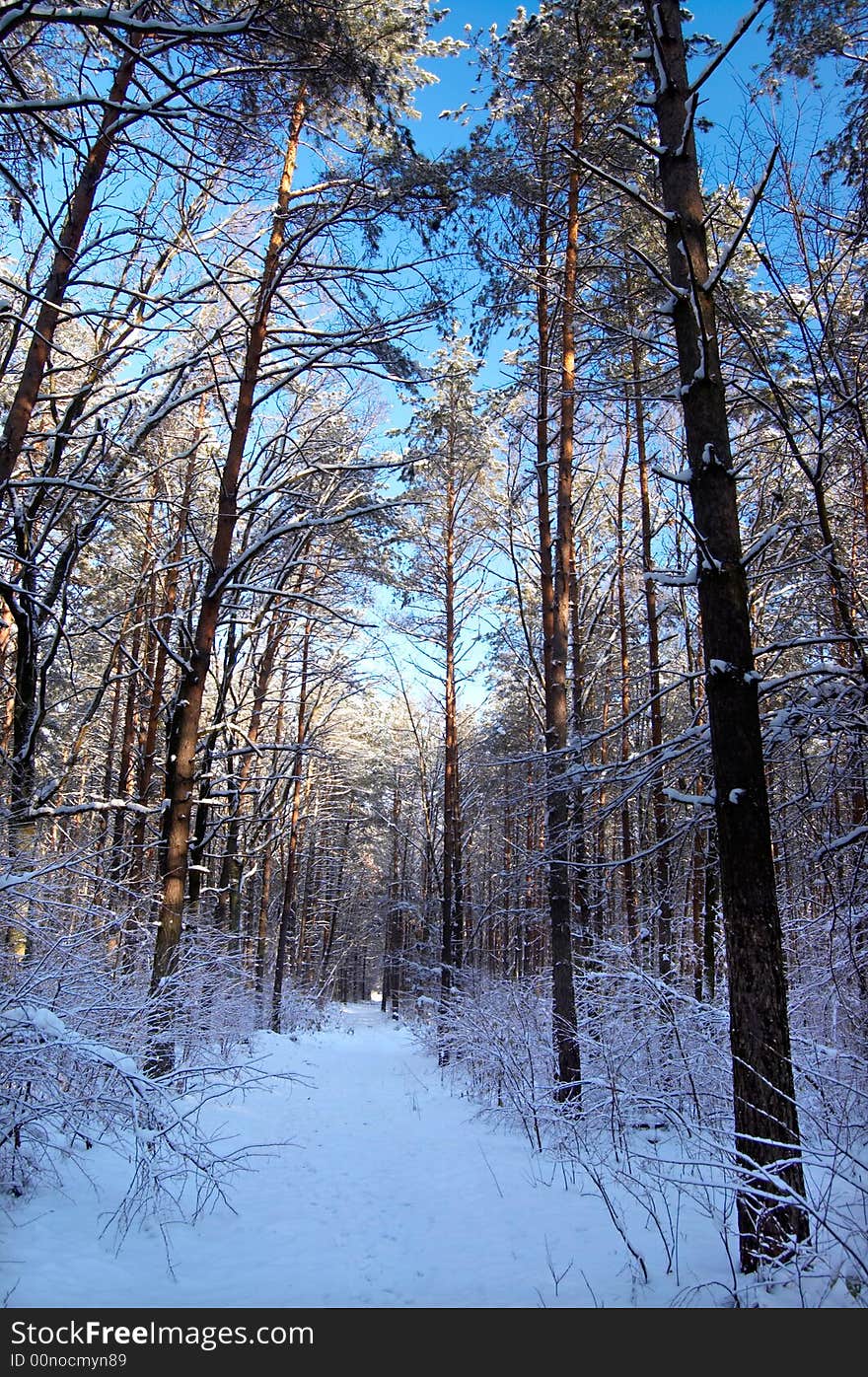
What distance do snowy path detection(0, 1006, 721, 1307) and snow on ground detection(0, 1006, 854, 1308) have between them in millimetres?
12

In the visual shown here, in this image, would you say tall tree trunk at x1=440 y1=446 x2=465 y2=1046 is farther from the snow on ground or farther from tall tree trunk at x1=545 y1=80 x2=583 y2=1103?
the snow on ground

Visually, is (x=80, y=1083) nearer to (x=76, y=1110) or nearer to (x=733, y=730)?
(x=76, y=1110)

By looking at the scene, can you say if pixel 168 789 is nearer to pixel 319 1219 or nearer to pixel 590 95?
pixel 319 1219

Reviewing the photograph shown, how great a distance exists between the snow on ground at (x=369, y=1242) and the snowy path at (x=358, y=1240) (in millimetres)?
12

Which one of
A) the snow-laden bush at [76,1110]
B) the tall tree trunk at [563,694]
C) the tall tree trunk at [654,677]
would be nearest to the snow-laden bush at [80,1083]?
the snow-laden bush at [76,1110]

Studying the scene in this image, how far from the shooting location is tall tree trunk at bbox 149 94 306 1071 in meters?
6.63

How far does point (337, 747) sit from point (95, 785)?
9104mm

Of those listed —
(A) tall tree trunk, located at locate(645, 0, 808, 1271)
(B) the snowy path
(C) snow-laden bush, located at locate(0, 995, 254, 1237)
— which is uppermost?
(A) tall tree trunk, located at locate(645, 0, 808, 1271)

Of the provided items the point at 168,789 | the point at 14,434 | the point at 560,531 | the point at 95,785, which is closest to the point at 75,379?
the point at 14,434

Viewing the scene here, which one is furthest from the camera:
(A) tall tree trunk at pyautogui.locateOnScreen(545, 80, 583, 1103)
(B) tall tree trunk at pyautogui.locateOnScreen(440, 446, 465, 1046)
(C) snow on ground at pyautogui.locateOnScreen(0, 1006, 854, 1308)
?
(B) tall tree trunk at pyautogui.locateOnScreen(440, 446, 465, 1046)

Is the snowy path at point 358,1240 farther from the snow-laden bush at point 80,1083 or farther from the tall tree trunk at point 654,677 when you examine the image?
the tall tree trunk at point 654,677

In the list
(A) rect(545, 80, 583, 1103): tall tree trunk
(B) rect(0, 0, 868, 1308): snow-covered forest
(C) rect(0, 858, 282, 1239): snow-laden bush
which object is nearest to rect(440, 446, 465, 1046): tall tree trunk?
(B) rect(0, 0, 868, 1308): snow-covered forest

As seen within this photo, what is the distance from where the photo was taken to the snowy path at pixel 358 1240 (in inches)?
124
